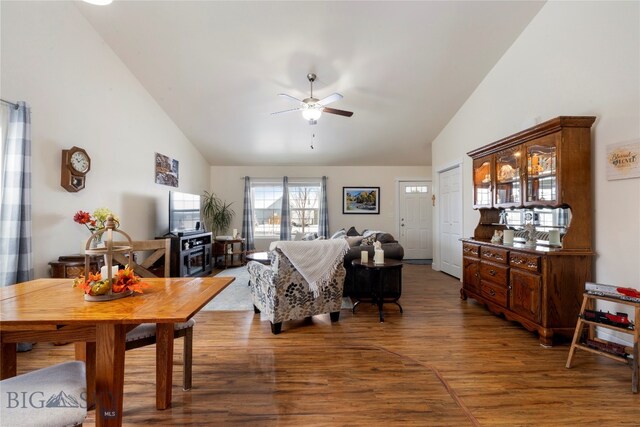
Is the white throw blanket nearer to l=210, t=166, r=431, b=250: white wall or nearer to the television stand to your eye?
the television stand

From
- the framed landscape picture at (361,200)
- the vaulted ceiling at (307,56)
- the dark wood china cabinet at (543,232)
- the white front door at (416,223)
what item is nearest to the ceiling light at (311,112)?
the vaulted ceiling at (307,56)

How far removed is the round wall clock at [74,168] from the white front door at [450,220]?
5481mm

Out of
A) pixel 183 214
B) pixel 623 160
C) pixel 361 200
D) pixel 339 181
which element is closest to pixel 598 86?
pixel 623 160

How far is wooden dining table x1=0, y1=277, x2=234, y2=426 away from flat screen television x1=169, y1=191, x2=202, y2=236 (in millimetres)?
3417

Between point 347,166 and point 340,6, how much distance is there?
451 cm

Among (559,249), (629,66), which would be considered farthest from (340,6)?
(559,249)

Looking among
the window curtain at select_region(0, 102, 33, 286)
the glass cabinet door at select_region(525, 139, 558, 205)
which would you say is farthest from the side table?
the window curtain at select_region(0, 102, 33, 286)

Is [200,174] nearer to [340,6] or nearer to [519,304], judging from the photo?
[340,6]

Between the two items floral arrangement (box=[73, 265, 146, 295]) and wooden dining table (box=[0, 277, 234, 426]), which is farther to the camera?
floral arrangement (box=[73, 265, 146, 295])

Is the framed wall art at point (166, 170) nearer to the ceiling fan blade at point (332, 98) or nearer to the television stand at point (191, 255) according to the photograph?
the television stand at point (191, 255)

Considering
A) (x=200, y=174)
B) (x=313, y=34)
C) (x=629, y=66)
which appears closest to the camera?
(x=629, y=66)

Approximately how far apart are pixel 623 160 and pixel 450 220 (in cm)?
299

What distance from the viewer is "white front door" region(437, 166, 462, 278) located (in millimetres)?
Result: 5113

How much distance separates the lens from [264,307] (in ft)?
10.1
